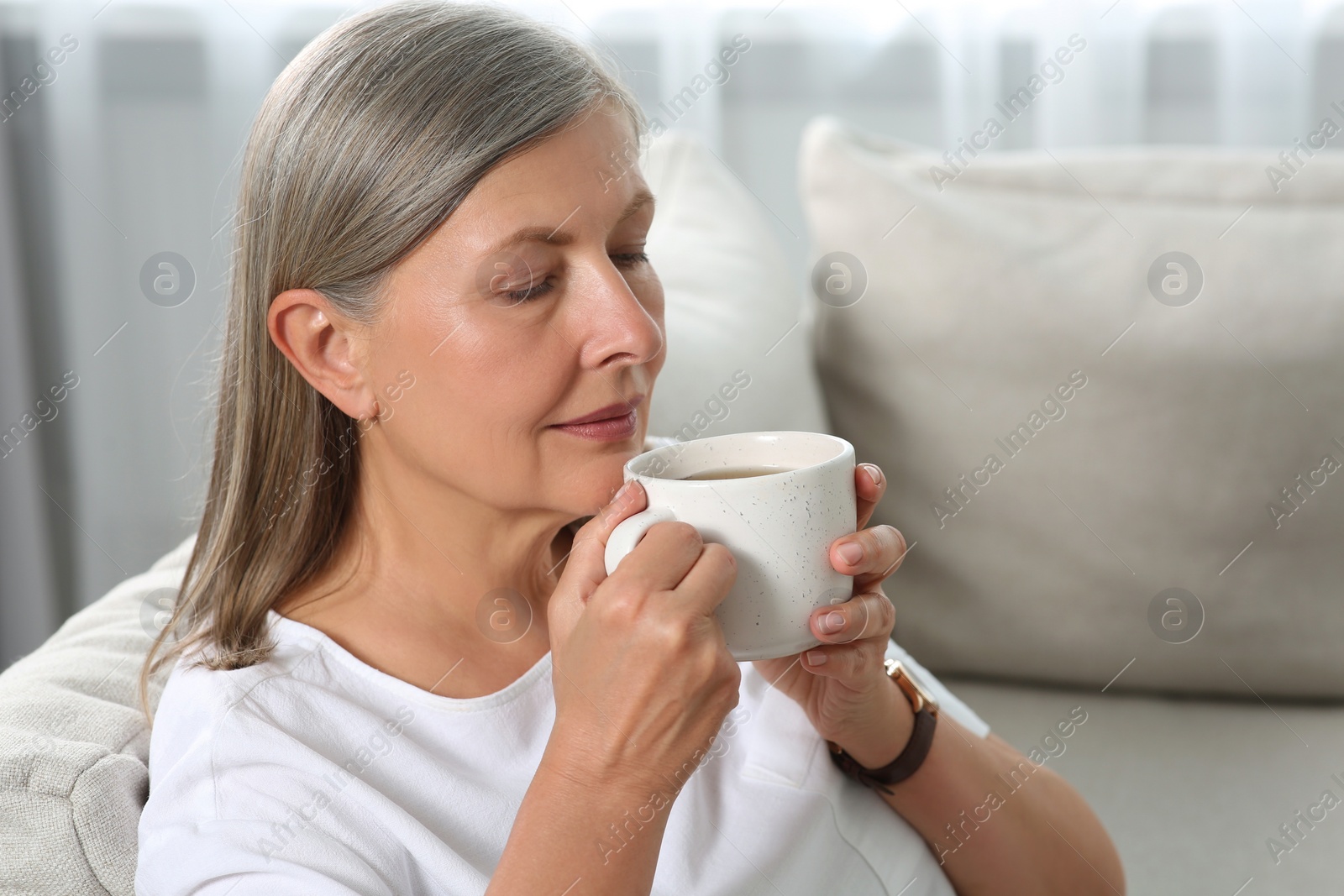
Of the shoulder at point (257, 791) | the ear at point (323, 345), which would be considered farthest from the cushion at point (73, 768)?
the ear at point (323, 345)

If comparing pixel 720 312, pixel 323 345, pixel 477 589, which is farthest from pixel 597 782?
pixel 720 312

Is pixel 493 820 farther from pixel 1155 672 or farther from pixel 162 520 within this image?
pixel 162 520

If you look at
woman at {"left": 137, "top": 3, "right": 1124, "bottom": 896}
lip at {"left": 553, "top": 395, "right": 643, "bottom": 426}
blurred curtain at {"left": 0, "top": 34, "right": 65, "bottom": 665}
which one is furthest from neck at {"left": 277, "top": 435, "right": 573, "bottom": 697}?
blurred curtain at {"left": 0, "top": 34, "right": 65, "bottom": 665}

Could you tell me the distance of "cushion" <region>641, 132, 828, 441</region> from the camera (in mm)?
1419

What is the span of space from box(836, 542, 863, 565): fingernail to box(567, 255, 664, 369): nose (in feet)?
0.70

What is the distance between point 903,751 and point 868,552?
0.33 m

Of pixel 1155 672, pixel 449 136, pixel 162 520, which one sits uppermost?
pixel 449 136

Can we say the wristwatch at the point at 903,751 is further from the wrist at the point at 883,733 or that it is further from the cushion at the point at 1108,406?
the cushion at the point at 1108,406

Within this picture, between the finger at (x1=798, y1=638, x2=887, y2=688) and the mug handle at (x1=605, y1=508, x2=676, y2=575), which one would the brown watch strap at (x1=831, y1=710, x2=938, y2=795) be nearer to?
the finger at (x1=798, y1=638, x2=887, y2=688)

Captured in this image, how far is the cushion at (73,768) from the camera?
0.78m

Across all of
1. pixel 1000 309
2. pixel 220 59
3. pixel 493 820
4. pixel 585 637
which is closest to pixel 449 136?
pixel 585 637

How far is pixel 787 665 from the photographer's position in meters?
1.02

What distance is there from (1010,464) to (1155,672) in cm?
35

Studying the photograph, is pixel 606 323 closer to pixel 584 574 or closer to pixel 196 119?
pixel 584 574
